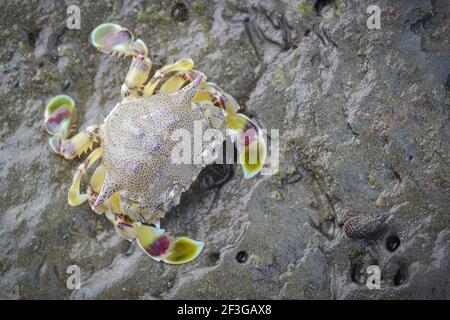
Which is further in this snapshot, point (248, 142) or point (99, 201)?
point (248, 142)

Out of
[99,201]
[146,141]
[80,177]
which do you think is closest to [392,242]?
[146,141]

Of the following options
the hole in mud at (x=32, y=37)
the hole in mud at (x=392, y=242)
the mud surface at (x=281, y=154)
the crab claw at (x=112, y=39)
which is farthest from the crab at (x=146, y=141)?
the hole in mud at (x=392, y=242)

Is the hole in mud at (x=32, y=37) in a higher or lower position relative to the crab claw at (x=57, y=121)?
higher

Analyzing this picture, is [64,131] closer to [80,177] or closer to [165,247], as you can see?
[80,177]

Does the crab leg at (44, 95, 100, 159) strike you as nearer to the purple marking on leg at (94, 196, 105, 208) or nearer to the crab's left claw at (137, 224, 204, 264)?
the purple marking on leg at (94, 196, 105, 208)

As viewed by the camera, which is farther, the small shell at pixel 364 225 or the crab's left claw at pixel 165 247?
the crab's left claw at pixel 165 247

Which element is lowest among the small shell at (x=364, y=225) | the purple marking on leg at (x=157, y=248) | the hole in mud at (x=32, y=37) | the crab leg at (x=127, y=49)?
the purple marking on leg at (x=157, y=248)

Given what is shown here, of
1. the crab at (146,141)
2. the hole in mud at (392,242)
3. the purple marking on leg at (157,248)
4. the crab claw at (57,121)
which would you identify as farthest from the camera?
the crab claw at (57,121)

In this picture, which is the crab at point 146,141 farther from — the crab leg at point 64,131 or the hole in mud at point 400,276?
the hole in mud at point 400,276
